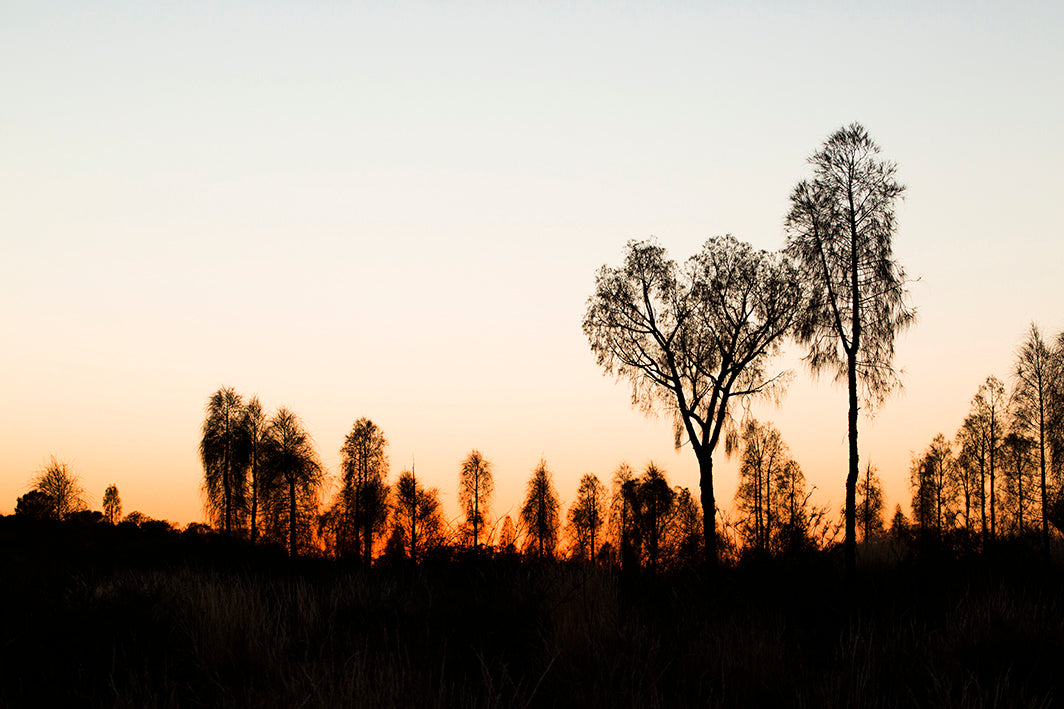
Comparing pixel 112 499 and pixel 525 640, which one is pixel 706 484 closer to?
pixel 525 640

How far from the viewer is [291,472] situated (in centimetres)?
4575

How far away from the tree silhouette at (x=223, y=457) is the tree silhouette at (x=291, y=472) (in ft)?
5.27

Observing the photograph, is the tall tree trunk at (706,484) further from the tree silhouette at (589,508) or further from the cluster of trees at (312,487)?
the tree silhouette at (589,508)

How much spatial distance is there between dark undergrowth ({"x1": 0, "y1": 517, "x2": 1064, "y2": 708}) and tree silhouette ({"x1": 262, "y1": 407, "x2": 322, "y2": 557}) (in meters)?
34.8

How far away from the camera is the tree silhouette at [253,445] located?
45.9 meters

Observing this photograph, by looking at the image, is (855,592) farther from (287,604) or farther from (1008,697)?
(287,604)

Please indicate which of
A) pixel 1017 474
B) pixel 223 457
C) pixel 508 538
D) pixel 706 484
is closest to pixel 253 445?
pixel 223 457

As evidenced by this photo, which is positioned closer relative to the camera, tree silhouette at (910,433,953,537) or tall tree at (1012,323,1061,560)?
tall tree at (1012,323,1061,560)

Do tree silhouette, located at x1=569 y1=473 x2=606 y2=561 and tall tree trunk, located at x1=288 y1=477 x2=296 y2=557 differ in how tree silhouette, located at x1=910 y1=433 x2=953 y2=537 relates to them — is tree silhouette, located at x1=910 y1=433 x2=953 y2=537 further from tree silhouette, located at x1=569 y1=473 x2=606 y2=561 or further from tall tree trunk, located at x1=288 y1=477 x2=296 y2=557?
tall tree trunk, located at x1=288 y1=477 x2=296 y2=557

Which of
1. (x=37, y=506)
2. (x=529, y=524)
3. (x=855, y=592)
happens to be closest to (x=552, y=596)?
(x=529, y=524)

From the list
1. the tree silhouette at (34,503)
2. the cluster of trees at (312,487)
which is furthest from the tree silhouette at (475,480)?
the tree silhouette at (34,503)

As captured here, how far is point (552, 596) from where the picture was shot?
9.05 m

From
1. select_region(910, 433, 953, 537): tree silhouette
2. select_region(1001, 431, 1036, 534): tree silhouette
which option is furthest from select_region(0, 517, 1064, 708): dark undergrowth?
select_region(910, 433, 953, 537): tree silhouette

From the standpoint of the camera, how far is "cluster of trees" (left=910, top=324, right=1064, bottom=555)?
3638 centimetres
